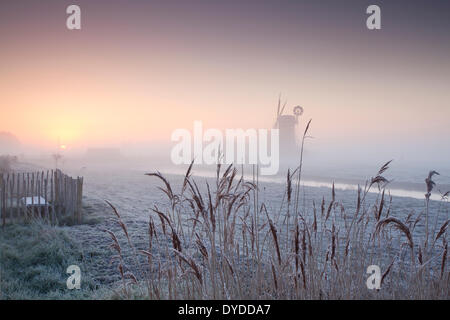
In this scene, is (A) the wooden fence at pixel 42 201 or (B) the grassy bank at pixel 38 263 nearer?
(B) the grassy bank at pixel 38 263

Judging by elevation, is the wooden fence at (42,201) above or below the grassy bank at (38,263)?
above

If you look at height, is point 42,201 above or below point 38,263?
above

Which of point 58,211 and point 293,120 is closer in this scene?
point 58,211

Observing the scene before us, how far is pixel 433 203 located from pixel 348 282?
41.0 feet

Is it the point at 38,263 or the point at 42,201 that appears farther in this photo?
the point at 42,201

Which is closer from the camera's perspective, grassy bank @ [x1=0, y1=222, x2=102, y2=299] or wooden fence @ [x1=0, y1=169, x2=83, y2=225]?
grassy bank @ [x1=0, y1=222, x2=102, y2=299]

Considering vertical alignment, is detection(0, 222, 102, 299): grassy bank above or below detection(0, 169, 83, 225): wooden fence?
below
